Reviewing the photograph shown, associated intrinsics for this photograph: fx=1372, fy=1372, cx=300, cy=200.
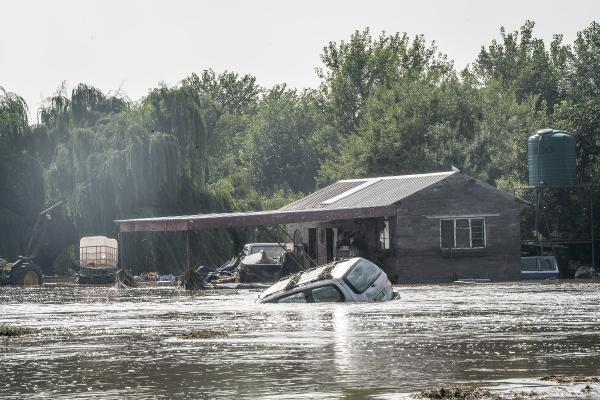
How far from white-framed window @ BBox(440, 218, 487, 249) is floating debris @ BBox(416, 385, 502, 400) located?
45.0 metres

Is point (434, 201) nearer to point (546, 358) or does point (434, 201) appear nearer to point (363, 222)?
point (363, 222)

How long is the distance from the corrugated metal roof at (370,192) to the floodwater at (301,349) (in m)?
19.3

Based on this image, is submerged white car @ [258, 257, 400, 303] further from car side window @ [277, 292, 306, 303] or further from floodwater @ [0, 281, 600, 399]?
floodwater @ [0, 281, 600, 399]

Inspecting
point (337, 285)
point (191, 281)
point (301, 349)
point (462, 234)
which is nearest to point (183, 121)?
point (191, 281)

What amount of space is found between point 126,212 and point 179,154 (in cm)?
408

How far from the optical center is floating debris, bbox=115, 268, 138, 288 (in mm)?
61156

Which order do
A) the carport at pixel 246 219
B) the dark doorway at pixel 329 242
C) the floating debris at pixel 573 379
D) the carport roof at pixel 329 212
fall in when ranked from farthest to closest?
the dark doorway at pixel 329 242, the carport roof at pixel 329 212, the carport at pixel 246 219, the floating debris at pixel 573 379

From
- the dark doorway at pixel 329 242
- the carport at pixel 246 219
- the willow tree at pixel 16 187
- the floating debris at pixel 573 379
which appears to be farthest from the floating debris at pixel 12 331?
the willow tree at pixel 16 187

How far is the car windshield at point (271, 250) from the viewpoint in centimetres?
6594

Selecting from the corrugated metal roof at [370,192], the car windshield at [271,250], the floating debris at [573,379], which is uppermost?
the corrugated metal roof at [370,192]

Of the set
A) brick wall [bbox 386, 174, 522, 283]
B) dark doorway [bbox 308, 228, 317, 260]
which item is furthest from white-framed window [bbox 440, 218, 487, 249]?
dark doorway [bbox 308, 228, 317, 260]

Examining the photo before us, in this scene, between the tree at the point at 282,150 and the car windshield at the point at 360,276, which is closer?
the car windshield at the point at 360,276

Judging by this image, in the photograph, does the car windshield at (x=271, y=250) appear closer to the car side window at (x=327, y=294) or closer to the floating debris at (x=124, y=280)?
the floating debris at (x=124, y=280)

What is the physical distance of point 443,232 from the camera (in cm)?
6266
